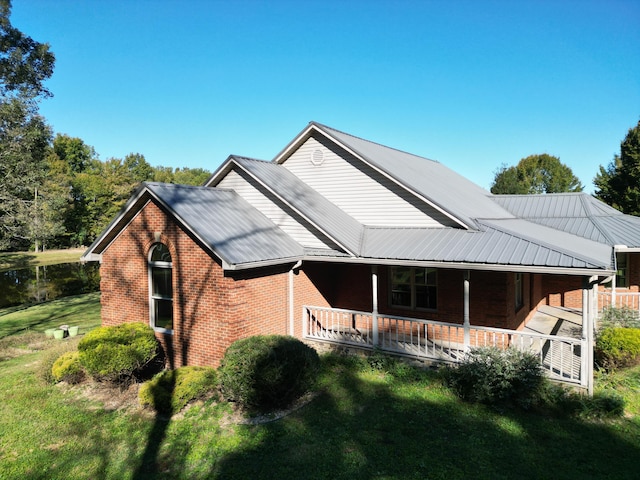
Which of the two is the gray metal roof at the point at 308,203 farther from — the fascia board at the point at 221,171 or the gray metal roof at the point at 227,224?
the gray metal roof at the point at 227,224

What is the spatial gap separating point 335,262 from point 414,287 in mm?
2547

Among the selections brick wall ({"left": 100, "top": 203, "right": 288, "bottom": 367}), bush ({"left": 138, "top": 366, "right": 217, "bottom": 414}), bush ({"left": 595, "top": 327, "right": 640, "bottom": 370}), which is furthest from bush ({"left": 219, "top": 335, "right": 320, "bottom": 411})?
bush ({"left": 595, "top": 327, "right": 640, "bottom": 370})

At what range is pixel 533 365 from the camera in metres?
8.88

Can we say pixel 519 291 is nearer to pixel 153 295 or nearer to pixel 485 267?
pixel 485 267

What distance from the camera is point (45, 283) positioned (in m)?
34.0

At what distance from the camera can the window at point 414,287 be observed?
13.1m

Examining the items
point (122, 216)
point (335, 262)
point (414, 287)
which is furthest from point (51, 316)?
point (414, 287)

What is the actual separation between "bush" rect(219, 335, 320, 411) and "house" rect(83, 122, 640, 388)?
1.50 meters

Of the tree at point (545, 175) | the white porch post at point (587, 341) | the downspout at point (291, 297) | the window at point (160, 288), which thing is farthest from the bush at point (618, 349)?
the tree at point (545, 175)

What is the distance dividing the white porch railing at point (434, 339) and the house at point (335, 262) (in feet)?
0.21

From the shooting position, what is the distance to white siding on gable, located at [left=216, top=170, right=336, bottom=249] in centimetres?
1276

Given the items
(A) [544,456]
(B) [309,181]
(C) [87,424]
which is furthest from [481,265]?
(C) [87,424]

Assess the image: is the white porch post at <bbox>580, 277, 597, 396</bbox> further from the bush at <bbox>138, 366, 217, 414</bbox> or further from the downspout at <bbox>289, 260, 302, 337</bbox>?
the bush at <bbox>138, 366, 217, 414</bbox>

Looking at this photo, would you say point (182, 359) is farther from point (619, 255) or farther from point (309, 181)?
point (619, 255)
